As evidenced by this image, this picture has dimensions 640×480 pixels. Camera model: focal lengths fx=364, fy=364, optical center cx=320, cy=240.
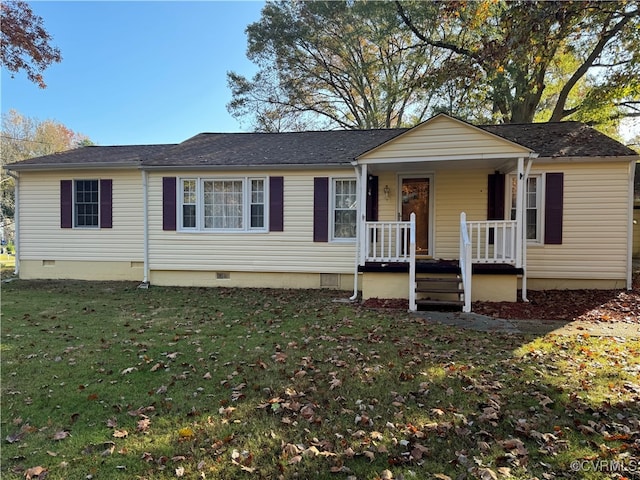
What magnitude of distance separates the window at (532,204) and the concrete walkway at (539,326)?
11.4 feet

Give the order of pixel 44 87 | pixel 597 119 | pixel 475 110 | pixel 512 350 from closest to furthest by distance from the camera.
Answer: pixel 512 350 → pixel 44 87 → pixel 597 119 → pixel 475 110

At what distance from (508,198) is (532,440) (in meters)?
7.71

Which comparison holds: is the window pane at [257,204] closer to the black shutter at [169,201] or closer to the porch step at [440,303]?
the black shutter at [169,201]

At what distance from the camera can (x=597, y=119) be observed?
16.2 meters

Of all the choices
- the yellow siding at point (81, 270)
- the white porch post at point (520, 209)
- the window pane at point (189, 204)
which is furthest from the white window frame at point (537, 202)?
the yellow siding at point (81, 270)

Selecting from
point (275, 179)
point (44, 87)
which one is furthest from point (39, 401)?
point (44, 87)

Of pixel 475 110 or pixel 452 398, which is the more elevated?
pixel 475 110

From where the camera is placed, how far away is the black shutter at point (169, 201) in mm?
10211

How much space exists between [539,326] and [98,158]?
40.9 feet

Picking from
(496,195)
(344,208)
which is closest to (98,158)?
(344,208)

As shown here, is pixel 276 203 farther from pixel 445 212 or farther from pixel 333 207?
pixel 445 212

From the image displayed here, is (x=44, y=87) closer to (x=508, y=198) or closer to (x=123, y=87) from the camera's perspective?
(x=123, y=87)

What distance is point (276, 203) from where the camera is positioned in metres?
9.97

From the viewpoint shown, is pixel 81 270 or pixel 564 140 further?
pixel 81 270
